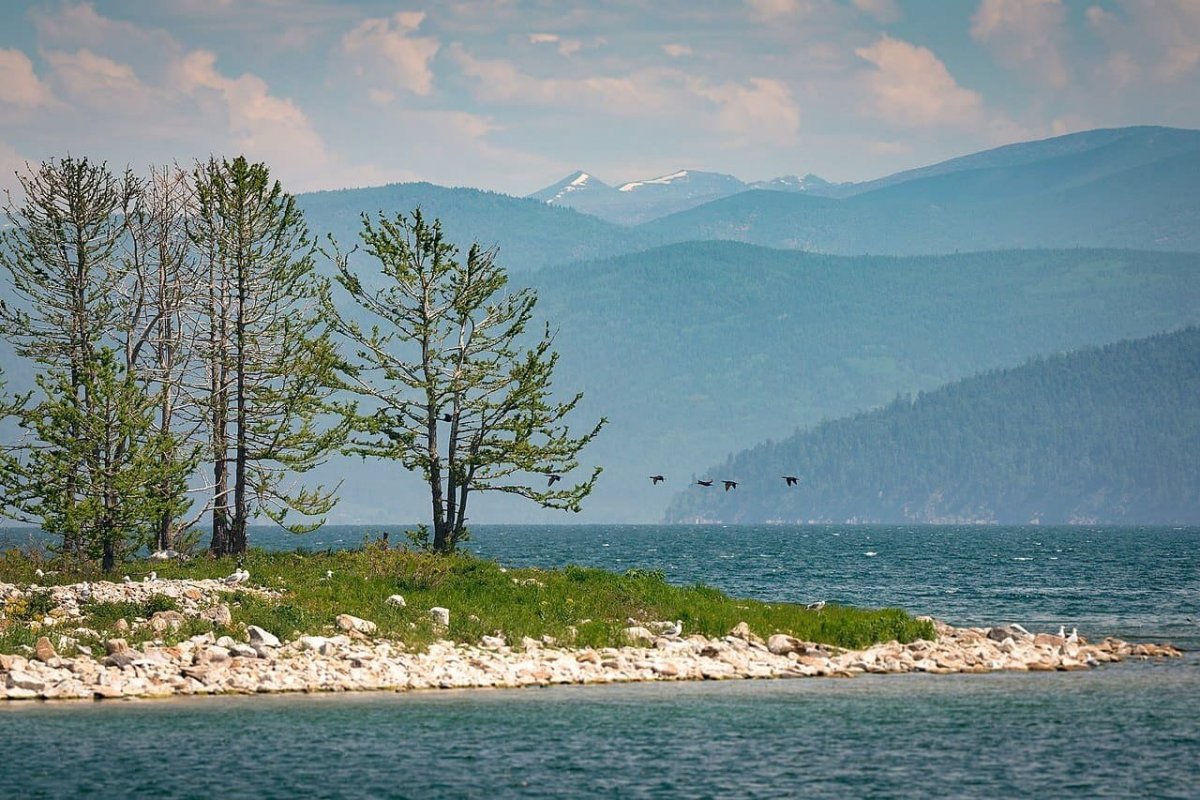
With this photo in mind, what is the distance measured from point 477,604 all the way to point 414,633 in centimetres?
389

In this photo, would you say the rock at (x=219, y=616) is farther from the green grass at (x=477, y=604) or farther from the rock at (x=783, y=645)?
the rock at (x=783, y=645)

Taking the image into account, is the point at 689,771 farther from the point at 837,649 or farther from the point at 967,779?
the point at 837,649

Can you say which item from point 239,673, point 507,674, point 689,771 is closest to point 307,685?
point 239,673

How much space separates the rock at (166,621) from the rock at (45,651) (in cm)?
280

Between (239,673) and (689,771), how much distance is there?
13.4m

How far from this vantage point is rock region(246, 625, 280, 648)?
41.5 metres

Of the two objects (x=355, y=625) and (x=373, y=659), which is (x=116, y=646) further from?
(x=355, y=625)

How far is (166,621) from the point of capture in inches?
1667

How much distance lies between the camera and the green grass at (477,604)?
4459 cm

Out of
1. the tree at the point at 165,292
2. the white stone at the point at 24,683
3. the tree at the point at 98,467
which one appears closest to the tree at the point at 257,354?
the tree at the point at 165,292

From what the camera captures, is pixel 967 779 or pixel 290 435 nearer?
pixel 967 779

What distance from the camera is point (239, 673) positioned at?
3916 cm

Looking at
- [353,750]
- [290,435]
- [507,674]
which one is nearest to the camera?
[353,750]

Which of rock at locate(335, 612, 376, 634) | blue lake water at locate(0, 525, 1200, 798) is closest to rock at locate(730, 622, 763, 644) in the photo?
blue lake water at locate(0, 525, 1200, 798)
